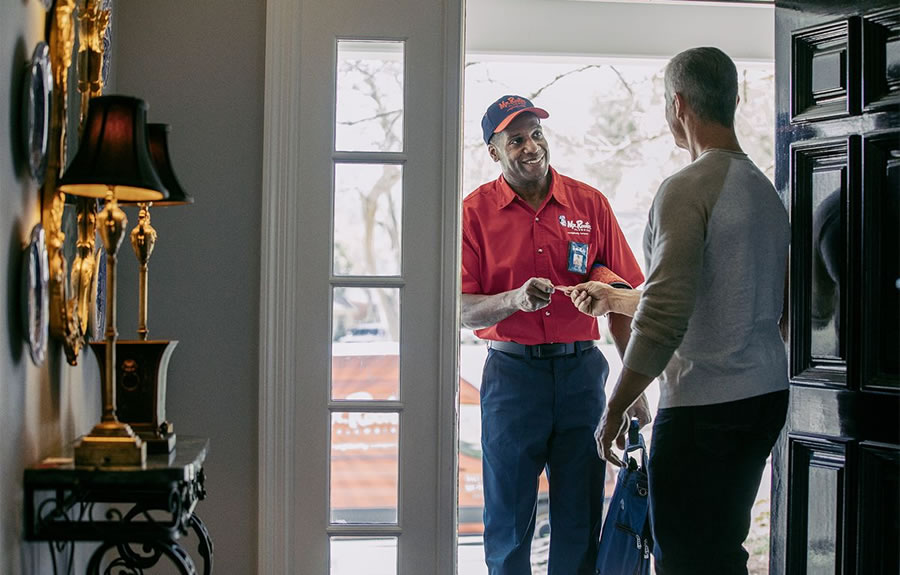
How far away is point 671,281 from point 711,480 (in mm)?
539

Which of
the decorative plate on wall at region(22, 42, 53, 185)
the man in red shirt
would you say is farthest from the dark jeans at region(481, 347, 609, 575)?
the decorative plate on wall at region(22, 42, 53, 185)

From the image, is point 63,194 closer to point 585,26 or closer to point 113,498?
point 113,498

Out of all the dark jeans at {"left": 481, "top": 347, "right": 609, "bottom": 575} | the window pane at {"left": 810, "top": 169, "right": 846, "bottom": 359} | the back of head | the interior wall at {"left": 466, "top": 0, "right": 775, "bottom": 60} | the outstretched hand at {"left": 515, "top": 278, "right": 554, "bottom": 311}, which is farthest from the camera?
the interior wall at {"left": 466, "top": 0, "right": 775, "bottom": 60}

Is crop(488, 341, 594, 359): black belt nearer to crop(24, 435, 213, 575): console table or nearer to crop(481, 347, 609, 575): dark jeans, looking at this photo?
crop(481, 347, 609, 575): dark jeans

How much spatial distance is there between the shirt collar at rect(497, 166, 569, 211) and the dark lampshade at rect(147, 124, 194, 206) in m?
1.52

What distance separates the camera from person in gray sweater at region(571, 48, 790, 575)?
2.39 meters

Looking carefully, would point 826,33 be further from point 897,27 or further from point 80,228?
point 80,228

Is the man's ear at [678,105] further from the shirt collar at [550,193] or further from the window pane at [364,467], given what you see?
the window pane at [364,467]

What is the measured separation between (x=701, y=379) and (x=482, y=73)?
3.19 meters

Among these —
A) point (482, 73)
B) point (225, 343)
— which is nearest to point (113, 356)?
point (225, 343)

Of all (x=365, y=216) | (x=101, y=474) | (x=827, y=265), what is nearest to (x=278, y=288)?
(x=365, y=216)

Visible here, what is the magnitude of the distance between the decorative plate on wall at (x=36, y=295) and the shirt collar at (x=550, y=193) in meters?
1.90

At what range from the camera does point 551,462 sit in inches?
136

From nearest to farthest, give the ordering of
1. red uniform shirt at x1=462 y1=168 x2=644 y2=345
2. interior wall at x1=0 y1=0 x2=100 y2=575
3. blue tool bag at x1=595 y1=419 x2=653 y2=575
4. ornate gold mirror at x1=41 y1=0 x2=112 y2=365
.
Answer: interior wall at x1=0 y1=0 x2=100 y2=575
ornate gold mirror at x1=41 y1=0 x2=112 y2=365
blue tool bag at x1=595 y1=419 x2=653 y2=575
red uniform shirt at x1=462 y1=168 x2=644 y2=345
